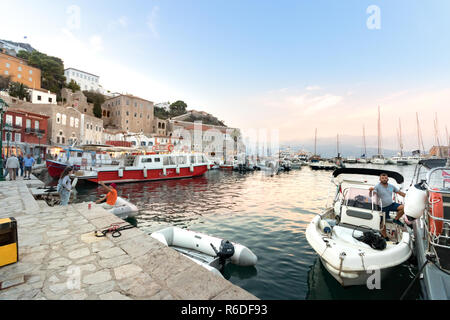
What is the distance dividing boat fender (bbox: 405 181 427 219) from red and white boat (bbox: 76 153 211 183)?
879 inches

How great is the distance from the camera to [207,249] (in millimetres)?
5969

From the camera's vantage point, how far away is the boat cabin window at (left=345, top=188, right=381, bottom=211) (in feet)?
20.1

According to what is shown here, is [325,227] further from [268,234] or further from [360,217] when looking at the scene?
[268,234]

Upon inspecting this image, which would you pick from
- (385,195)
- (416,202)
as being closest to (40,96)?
(385,195)

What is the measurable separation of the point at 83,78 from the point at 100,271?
101458mm

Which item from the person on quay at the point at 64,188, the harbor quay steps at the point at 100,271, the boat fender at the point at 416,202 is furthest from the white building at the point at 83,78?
the boat fender at the point at 416,202

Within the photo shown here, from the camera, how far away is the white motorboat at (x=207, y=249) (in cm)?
542

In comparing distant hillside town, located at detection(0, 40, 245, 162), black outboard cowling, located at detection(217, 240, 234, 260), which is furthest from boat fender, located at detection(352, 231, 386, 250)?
distant hillside town, located at detection(0, 40, 245, 162)

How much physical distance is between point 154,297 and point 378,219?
5.95m

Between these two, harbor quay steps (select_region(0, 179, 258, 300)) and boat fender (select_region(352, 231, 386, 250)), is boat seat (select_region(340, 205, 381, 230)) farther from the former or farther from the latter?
harbor quay steps (select_region(0, 179, 258, 300))
